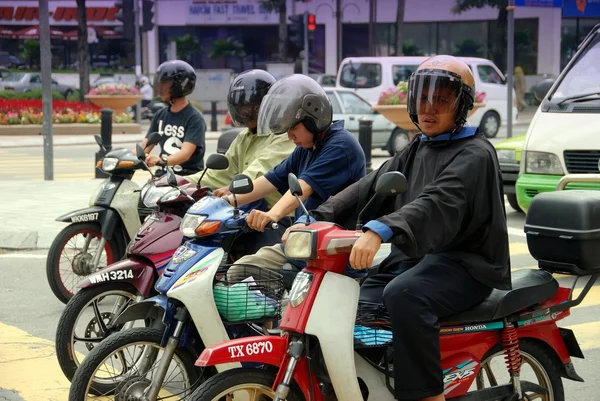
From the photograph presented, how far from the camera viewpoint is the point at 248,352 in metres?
3.67

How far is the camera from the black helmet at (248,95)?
5.47m

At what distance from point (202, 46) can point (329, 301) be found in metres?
44.5

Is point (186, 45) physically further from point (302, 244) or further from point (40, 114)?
point (302, 244)

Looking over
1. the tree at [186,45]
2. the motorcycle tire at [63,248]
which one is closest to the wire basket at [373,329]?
the motorcycle tire at [63,248]

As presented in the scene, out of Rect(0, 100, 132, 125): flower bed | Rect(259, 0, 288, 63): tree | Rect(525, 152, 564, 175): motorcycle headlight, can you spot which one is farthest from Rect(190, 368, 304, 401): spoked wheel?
Rect(259, 0, 288, 63): tree

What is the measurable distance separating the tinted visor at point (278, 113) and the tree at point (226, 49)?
40.6m

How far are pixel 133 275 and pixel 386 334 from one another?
174cm

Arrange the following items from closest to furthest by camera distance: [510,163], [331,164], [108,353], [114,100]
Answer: [108,353], [331,164], [510,163], [114,100]

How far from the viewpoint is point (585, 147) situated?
27.8ft

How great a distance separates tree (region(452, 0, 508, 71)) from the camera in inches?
1661

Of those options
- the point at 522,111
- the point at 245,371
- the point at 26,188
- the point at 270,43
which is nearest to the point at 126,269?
the point at 245,371

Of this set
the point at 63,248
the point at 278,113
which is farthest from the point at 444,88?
the point at 63,248

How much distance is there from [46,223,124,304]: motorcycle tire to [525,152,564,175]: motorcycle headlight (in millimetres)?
3982

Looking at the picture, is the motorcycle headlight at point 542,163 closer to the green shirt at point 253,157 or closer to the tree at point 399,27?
the green shirt at point 253,157
